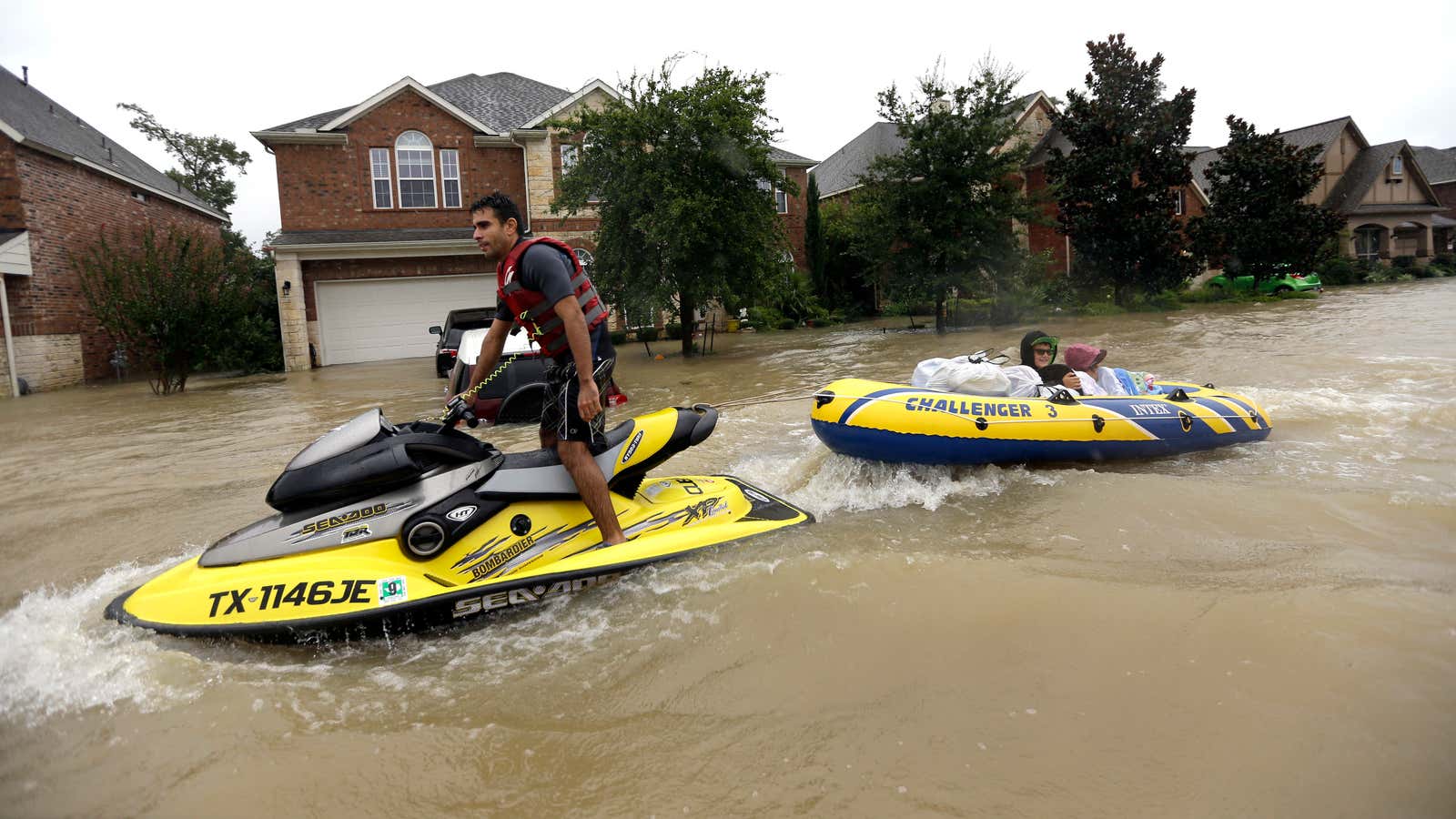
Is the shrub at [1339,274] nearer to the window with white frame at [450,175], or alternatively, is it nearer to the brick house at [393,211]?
the brick house at [393,211]

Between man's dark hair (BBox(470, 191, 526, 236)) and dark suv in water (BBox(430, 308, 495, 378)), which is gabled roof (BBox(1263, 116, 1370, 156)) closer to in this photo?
dark suv in water (BBox(430, 308, 495, 378))

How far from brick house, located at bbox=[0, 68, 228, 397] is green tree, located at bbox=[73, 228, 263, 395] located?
3.30 feet

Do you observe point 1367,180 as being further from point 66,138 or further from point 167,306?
point 66,138

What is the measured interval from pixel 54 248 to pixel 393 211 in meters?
6.85

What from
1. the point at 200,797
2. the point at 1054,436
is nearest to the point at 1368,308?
the point at 1054,436

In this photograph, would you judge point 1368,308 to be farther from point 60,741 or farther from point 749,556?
point 60,741

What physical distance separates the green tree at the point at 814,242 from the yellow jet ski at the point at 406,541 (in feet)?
82.8

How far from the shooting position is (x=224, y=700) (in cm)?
308

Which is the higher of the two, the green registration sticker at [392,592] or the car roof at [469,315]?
the car roof at [469,315]

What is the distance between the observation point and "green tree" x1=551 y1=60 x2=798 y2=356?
15984 mm

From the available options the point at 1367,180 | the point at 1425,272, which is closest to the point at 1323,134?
the point at 1367,180

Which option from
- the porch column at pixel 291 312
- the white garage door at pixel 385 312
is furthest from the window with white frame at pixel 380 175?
the porch column at pixel 291 312

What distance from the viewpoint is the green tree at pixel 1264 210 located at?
23.2m

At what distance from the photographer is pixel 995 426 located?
582 centimetres
